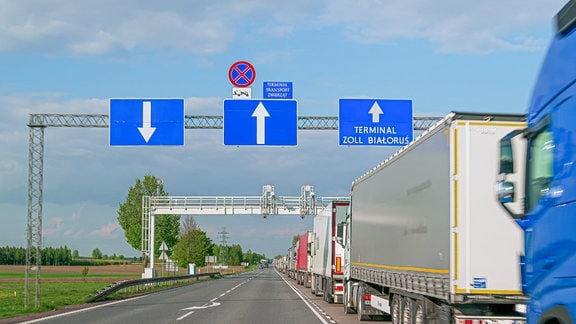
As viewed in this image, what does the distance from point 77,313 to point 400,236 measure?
1251 cm

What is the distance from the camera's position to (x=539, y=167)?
6.66m

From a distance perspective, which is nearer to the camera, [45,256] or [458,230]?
[458,230]

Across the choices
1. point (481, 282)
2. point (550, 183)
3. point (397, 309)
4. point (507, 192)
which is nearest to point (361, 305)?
point (397, 309)

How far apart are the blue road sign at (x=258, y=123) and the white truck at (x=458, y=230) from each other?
462 inches

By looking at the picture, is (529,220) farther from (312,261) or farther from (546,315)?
(312,261)

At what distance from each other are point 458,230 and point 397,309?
4.93 m

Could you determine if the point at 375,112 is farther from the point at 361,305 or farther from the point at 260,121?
the point at 361,305

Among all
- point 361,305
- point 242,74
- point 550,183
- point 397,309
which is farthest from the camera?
point 242,74

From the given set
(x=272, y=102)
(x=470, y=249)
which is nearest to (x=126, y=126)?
(x=272, y=102)

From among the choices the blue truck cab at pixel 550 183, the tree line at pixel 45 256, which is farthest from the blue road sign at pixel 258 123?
the tree line at pixel 45 256

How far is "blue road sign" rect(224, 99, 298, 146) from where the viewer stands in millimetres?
24500

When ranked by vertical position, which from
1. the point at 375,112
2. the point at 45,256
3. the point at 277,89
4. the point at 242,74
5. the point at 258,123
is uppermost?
the point at 242,74

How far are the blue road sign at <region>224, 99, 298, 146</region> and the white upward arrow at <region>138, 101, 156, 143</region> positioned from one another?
2539 millimetres

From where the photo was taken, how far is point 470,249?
30.8 ft
